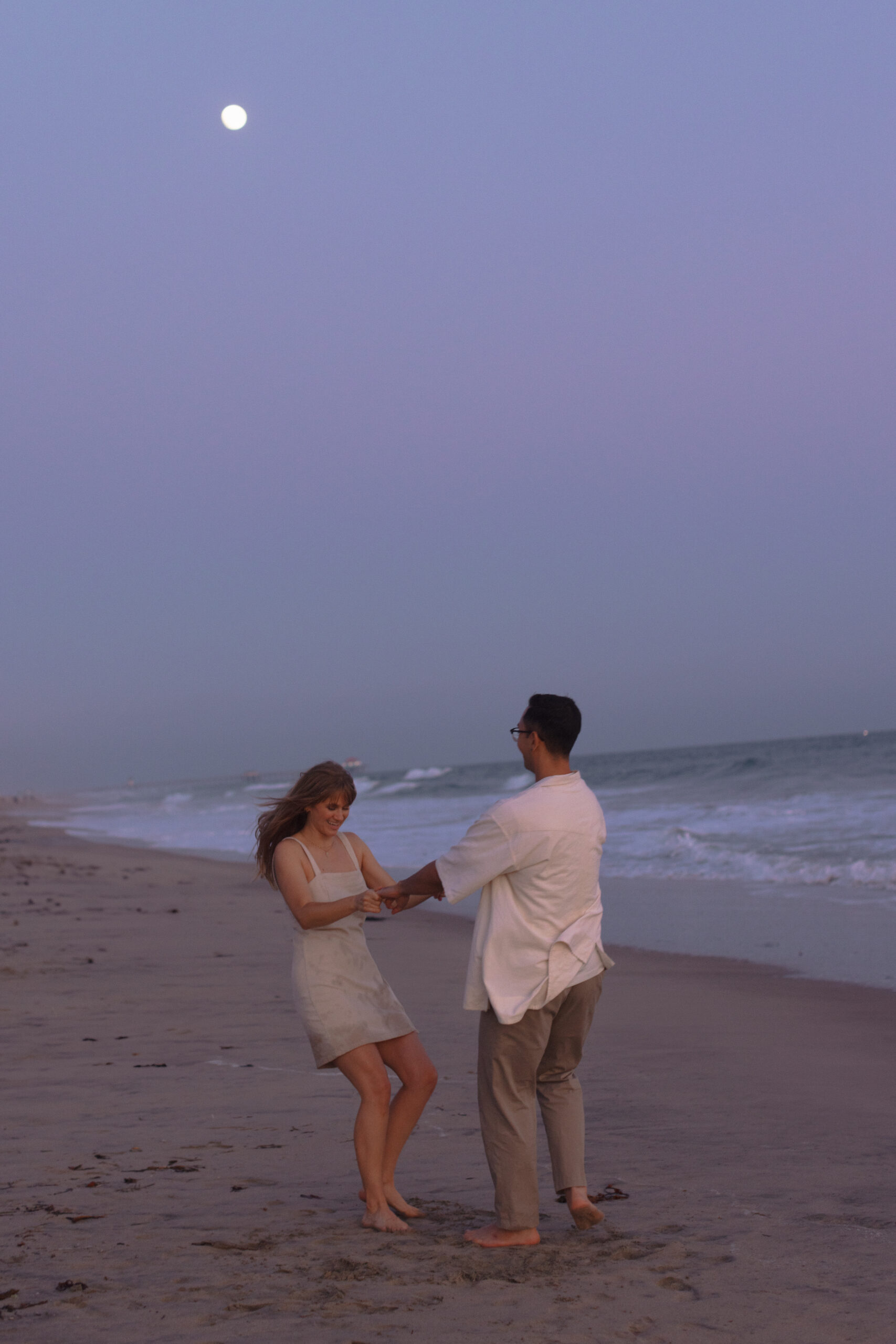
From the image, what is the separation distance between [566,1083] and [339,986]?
2.75 ft

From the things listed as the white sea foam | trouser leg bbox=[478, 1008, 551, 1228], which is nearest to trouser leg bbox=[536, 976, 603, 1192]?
trouser leg bbox=[478, 1008, 551, 1228]

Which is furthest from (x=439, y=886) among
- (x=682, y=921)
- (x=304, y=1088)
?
(x=682, y=921)

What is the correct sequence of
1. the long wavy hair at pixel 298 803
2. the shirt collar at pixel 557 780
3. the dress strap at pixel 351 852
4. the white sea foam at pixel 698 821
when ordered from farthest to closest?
the white sea foam at pixel 698 821 < the dress strap at pixel 351 852 < the long wavy hair at pixel 298 803 < the shirt collar at pixel 557 780

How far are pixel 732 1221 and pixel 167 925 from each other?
9.50m

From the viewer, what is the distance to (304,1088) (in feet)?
19.1

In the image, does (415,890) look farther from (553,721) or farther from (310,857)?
(553,721)

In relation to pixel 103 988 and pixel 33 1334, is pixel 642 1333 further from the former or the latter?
pixel 103 988

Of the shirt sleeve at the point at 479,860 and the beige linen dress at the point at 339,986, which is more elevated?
the shirt sleeve at the point at 479,860

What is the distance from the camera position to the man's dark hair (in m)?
3.76

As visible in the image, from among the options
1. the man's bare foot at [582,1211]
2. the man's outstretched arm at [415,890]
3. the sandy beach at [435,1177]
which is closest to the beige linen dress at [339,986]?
the man's outstretched arm at [415,890]

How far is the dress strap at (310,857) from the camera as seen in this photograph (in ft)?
13.0

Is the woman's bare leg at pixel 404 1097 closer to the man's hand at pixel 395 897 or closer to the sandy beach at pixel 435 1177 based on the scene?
the sandy beach at pixel 435 1177

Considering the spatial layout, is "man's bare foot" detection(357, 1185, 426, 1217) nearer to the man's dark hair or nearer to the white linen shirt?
the white linen shirt

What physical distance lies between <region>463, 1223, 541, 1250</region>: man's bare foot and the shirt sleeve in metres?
1.09
